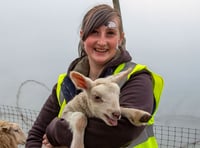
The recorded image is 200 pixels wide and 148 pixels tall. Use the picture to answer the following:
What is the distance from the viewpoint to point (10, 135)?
6629mm

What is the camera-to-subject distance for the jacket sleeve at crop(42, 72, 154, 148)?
2252 millimetres

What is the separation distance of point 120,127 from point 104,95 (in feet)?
0.56

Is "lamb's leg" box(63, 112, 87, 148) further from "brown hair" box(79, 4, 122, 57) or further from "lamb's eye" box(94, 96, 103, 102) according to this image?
"brown hair" box(79, 4, 122, 57)

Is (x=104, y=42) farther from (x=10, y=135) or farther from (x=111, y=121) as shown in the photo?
(x=10, y=135)

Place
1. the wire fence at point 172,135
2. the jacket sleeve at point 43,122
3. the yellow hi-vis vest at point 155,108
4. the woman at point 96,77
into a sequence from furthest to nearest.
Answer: the wire fence at point 172,135 → the jacket sleeve at point 43,122 → the yellow hi-vis vest at point 155,108 → the woman at point 96,77

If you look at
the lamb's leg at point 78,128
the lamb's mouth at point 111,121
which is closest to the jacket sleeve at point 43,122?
the lamb's leg at point 78,128

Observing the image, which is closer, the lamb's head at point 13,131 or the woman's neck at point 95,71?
the woman's neck at point 95,71

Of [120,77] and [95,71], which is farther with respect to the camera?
[95,71]

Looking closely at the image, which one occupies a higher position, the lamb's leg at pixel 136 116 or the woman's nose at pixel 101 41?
the woman's nose at pixel 101 41

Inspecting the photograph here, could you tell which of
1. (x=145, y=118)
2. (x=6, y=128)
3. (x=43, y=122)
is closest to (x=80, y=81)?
(x=145, y=118)

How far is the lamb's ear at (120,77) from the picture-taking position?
93.0 inches

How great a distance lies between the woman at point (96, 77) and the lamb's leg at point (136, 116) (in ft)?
0.08

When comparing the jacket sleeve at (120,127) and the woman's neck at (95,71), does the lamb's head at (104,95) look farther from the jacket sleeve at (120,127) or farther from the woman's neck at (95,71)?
the woman's neck at (95,71)

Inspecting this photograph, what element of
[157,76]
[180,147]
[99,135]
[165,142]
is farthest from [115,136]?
[165,142]
